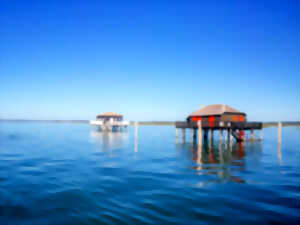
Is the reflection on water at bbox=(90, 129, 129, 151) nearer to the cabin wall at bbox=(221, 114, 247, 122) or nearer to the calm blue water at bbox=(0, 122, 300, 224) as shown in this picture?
the calm blue water at bbox=(0, 122, 300, 224)

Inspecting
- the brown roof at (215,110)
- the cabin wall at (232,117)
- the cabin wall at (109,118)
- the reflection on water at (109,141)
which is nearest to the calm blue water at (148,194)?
the reflection on water at (109,141)

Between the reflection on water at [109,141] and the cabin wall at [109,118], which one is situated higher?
the cabin wall at [109,118]

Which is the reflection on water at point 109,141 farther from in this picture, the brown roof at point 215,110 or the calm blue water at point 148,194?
the brown roof at point 215,110

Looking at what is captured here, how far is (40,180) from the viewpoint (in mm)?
14328

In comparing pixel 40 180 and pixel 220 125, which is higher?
pixel 220 125

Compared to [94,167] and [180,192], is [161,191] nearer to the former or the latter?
[180,192]

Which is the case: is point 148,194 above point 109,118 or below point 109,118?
below

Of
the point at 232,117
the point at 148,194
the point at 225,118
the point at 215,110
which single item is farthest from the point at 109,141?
the point at 148,194

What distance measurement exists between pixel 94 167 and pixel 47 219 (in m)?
10.0

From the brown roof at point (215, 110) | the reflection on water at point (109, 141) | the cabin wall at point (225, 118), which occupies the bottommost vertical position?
the reflection on water at point (109, 141)

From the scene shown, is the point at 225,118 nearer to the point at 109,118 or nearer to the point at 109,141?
the point at 109,141

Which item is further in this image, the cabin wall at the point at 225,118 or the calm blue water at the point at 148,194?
the cabin wall at the point at 225,118

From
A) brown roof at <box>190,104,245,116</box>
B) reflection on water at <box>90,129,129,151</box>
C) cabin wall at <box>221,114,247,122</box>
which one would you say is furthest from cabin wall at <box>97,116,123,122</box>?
cabin wall at <box>221,114,247,122</box>

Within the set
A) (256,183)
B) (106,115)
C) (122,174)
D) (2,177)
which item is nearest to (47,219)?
(122,174)
